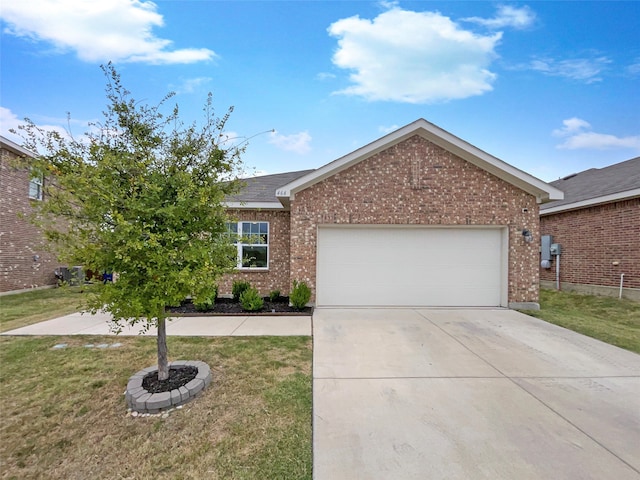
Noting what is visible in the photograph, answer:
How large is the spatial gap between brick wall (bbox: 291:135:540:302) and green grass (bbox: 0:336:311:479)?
169 inches

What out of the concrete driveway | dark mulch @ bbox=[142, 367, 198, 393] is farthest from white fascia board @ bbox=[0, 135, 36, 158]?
the concrete driveway

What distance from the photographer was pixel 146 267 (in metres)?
3.09

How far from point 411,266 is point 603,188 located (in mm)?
8470

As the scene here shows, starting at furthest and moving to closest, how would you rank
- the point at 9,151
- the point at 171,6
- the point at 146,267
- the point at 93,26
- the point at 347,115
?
the point at 347,115, the point at 9,151, the point at 171,6, the point at 93,26, the point at 146,267

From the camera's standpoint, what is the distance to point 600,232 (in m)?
10.4

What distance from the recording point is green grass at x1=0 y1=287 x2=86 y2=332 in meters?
7.03

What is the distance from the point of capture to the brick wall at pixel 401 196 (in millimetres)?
8320

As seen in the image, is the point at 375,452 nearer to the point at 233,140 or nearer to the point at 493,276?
the point at 233,140

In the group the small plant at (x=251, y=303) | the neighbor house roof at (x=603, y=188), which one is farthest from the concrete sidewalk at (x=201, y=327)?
the neighbor house roof at (x=603, y=188)

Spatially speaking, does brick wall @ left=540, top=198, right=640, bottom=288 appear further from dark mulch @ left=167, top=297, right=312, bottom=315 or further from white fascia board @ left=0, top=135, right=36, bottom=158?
white fascia board @ left=0, top=135, right=36, bottom=158

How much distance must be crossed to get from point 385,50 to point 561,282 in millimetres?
11560

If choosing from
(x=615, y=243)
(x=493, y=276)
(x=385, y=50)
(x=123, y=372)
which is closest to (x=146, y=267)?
(x=123, y=372)

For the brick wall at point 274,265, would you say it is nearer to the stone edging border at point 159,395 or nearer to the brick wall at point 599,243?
the stone edging border at point 159,395

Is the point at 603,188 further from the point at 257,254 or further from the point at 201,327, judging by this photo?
the point at 201,327
